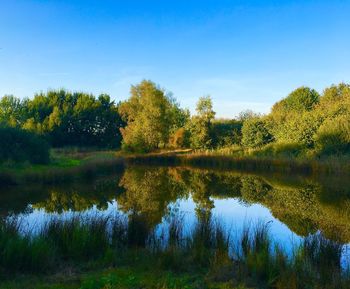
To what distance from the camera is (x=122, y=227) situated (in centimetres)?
769

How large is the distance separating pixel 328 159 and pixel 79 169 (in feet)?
51.3

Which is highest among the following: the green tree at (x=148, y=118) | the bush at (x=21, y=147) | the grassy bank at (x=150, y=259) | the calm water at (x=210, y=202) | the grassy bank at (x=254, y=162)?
the green tree at (x=148, y=118)

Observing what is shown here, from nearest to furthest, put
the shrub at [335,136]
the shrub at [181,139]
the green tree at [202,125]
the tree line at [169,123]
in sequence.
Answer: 1. the shrub at [335,136]
2. the tree line at [169,123]
3. the green tree at [202,125]
4. the shrub at [181,139]

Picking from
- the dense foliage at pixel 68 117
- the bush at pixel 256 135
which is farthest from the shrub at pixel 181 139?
the dense foliage at pixel 68 117

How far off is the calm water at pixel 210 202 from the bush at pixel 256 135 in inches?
597

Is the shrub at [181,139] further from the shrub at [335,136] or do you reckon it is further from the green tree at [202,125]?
the shrub at [335,136]

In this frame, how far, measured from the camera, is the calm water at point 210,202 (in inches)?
400

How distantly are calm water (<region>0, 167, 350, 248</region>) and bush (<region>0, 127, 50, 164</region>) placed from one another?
437 centimetres

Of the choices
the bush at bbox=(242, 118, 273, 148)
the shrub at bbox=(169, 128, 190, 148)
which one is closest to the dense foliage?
the shrub at bbox=(169, 128, 190, 148)

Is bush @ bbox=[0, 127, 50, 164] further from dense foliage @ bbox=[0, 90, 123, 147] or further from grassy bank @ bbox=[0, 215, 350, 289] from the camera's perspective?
dense foliage @ bbox=[0, 90, 123, 147]

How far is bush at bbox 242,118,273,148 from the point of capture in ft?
119

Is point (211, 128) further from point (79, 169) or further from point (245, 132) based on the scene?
point (79, 169)

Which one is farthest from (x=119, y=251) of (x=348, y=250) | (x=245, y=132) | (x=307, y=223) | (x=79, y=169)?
(x=245, y=132)

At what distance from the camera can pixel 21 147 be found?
20922mm
